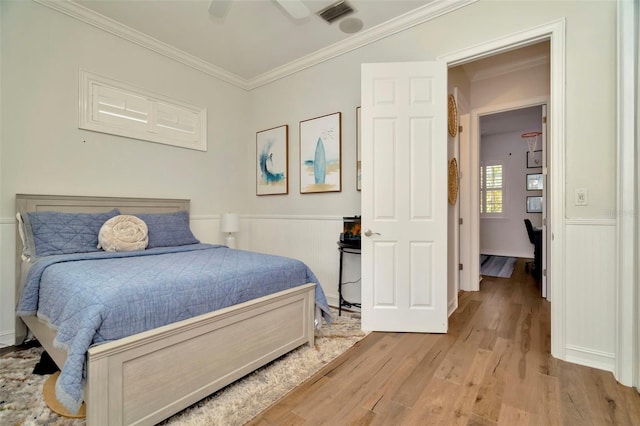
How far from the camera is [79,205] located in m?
2.80

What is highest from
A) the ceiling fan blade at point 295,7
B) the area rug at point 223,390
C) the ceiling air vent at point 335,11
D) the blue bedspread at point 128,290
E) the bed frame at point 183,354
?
the ceiling air vent at point 335,11

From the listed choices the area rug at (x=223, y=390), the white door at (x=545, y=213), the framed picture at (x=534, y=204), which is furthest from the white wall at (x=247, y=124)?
the framed picture at (x=534, y=204)

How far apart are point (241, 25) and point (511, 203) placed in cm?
660

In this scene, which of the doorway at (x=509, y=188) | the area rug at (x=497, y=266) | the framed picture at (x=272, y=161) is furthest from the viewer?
the doorway at (x=509, y=188)

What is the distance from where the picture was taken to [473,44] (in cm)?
262

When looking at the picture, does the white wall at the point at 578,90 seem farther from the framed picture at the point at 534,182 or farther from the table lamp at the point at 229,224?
the framed picture at the point at 534,182

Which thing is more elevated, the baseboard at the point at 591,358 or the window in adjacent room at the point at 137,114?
the window in adjacent room at the point at 137,114

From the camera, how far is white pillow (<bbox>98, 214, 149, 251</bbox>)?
8.41ft

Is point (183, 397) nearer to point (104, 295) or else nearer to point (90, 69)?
point (104, 295)

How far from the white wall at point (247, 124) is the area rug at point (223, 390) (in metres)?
0.74

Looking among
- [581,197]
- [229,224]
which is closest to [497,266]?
[581,197]

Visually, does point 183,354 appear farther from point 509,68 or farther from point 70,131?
point 509,68

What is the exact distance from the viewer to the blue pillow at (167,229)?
2.95 meters

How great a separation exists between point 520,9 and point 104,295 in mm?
3466
